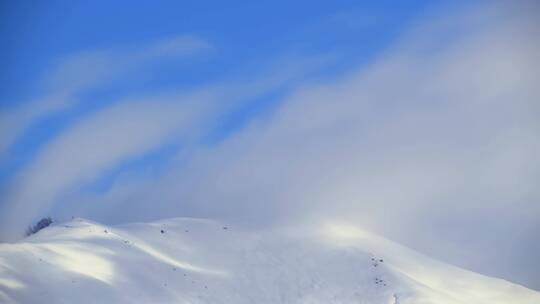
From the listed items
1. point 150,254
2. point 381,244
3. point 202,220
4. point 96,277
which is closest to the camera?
point 96,277

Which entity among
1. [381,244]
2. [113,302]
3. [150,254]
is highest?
[381,244]

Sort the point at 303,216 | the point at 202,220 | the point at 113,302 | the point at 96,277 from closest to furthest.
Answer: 1. the point at 113,302
2. the point at 96,277
3. the point at 202,220
4. the point at 303,216

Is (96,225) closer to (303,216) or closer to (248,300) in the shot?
(248,300)

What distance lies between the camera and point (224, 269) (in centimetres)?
4697

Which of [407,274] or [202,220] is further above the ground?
[202,220]

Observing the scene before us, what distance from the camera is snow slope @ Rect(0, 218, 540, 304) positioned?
35.1m

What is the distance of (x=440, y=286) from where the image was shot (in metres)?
47.1

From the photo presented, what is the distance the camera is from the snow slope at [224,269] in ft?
115

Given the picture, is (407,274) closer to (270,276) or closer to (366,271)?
(366,271)

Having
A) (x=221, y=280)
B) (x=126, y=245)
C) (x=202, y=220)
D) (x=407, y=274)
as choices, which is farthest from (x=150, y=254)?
(x=407, y=274)

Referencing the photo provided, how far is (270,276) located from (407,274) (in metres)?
12.3

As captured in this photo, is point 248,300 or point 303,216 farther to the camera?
point 303,216

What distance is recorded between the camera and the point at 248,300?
136 ft

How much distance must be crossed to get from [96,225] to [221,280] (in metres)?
16.0
